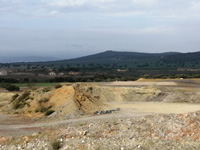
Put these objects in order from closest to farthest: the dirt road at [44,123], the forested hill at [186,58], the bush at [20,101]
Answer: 1. the dirt road at [44,123]
2. the bush at [20,101]
3. the forested hill at [186,58]

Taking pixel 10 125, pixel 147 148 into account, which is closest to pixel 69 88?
pixel 10 125

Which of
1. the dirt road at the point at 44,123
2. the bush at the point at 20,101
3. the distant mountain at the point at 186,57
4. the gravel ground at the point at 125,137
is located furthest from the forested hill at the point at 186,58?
the gravel ground at the point at 125,137

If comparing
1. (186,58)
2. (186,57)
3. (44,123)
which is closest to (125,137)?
(44,123)

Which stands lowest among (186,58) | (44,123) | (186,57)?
(44,123)

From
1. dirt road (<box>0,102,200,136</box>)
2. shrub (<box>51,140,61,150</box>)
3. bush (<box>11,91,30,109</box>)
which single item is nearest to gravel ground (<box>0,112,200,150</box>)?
shrub (<box>51,140,61,150</box>)

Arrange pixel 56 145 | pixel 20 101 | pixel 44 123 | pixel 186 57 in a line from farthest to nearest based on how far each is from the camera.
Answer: pixel 186 57, pixel 20 101, pixel 44 123, pixel 56 145

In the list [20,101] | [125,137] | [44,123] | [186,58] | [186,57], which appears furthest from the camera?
[186,57]

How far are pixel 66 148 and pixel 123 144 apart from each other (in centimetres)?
225

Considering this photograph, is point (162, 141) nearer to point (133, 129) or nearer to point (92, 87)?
point (133, 129)

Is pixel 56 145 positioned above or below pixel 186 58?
below

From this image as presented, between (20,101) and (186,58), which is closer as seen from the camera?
(20,101)

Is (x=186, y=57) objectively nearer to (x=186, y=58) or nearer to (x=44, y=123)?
(x=186, y=58)

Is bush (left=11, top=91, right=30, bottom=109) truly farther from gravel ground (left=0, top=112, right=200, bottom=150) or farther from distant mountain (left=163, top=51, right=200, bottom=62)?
distant mountain (left=163, top=51, right=200, bottom=62)

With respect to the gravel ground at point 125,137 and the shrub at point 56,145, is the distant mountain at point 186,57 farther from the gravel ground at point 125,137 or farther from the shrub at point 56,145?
the shrub at point 56,145
